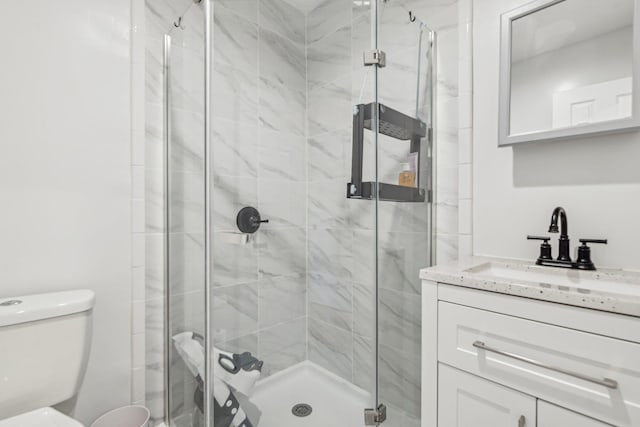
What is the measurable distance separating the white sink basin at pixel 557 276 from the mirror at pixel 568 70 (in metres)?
0.43

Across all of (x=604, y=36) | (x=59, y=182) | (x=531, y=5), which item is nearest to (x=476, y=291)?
(x=604, y=36)

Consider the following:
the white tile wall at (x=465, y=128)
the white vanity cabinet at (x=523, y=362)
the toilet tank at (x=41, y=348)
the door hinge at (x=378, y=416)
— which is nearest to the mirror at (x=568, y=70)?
the white tile wall at (x=465, y=128)

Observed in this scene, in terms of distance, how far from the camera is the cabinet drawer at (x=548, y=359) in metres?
0.64

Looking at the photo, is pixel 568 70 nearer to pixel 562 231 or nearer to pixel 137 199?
pixel 562 231

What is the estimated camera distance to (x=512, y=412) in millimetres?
771

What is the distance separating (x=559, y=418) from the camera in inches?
27.9

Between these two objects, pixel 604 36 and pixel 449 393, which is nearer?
pixel 449 393

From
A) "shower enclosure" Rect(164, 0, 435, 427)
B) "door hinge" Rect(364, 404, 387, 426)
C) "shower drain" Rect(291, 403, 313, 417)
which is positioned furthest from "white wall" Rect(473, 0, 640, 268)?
"shower drain" Rect(291, 403, 313, 417)

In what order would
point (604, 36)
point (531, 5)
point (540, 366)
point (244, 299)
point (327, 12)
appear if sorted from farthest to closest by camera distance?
1. point (327, 12)
2. point (244, 299)
3. point (531, 5)
4. point (604, 36)
5. point (540, 366)

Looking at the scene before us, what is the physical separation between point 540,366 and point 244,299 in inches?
41.1

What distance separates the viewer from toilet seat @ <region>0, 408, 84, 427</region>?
939 mm

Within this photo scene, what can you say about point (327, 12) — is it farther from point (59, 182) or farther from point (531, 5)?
point (59, 182)

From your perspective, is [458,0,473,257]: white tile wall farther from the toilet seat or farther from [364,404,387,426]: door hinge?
the toilet seat

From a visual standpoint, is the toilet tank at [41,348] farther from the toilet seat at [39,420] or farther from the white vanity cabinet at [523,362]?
the white vanity cabinet at [523,362]
